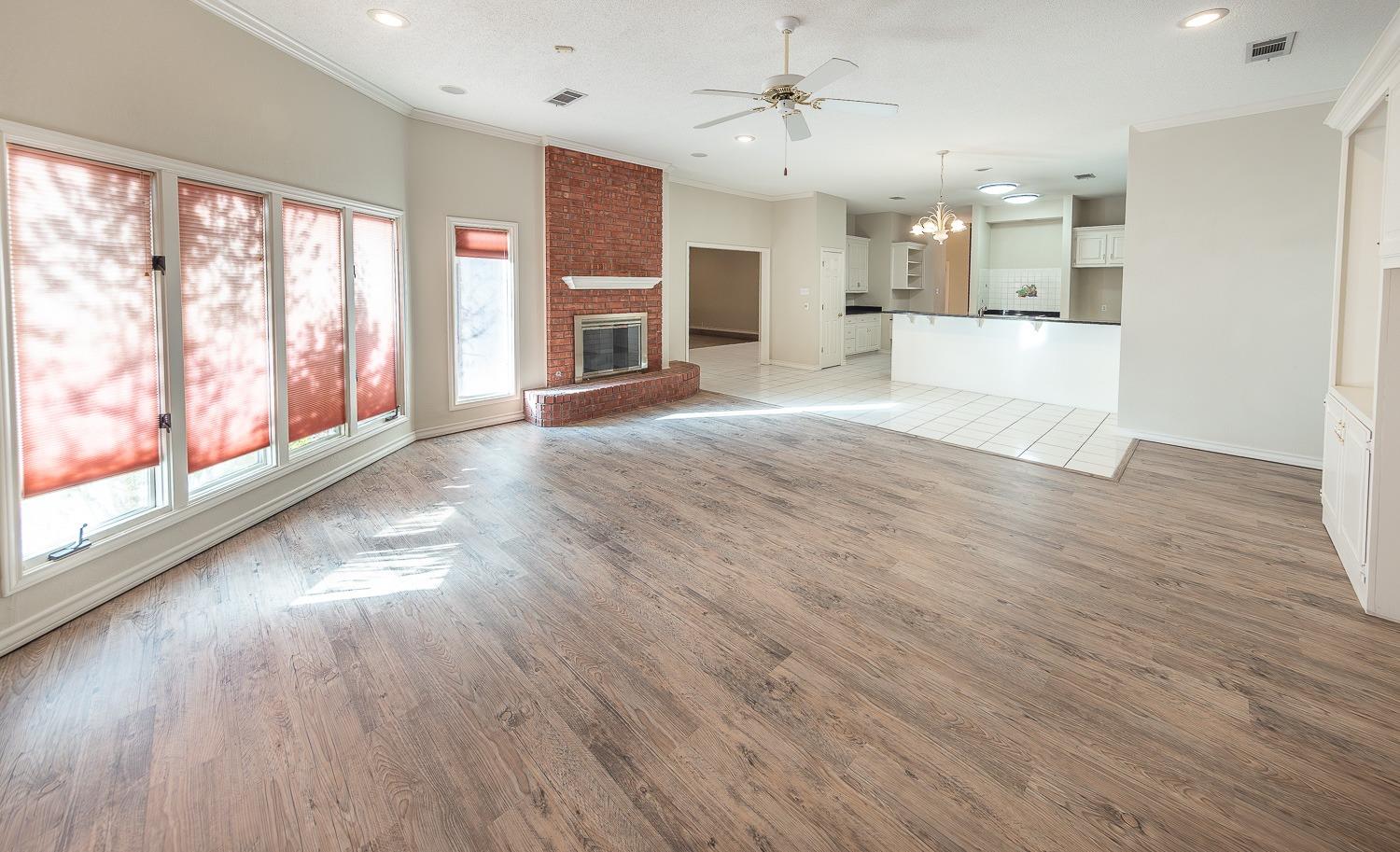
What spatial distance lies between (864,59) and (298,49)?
3629 mm

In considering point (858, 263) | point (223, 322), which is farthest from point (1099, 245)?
point (223, 322)

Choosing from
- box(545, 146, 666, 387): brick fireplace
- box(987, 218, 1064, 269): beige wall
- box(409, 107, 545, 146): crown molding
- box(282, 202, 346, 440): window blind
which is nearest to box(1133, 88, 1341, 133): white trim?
box(545, 146, 666, 387): brick fireplace

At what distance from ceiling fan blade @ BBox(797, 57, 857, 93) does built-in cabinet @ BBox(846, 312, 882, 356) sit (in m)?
7.87

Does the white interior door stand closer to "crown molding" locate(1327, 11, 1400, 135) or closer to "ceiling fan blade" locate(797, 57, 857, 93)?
"ceiling fan blade" locate(797, 57, 857, 93)

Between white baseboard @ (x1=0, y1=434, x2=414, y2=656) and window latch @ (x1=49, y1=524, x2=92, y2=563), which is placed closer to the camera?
white baseboard @ (x1=0, y1=434, x2=414, y2=656)

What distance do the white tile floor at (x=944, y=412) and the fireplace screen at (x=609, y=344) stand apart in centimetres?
131

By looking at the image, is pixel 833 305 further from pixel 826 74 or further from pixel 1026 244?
pixel 826 74

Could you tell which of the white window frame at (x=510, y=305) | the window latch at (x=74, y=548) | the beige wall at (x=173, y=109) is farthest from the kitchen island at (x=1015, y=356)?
the window latch at (x=74, y=548)

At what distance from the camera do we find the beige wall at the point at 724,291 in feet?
51.8

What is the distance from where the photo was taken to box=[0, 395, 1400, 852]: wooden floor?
1.67m

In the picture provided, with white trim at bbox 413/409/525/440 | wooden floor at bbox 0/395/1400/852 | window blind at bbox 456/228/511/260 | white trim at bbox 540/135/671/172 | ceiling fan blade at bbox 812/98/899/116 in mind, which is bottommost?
wooden floor at bbox 0/395/1400/852

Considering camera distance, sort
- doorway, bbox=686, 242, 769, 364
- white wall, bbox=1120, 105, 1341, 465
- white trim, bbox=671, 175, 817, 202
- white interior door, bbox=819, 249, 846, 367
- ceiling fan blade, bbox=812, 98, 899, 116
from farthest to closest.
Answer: doorway, bbox=686, 242, 769, 364
white interior door, bbox=819, 249, 846, 367
white trim, bbox=671, 175, 817, 202
white wall, bbox=1120, 105, 1341, 465
ceiling fan blade, bbox=812, 98, 899, 116

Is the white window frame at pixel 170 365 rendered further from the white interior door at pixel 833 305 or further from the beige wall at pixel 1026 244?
the beige wall at pixel 1026 244

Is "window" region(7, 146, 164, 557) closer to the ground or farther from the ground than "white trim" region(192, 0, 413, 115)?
closer to the ground
